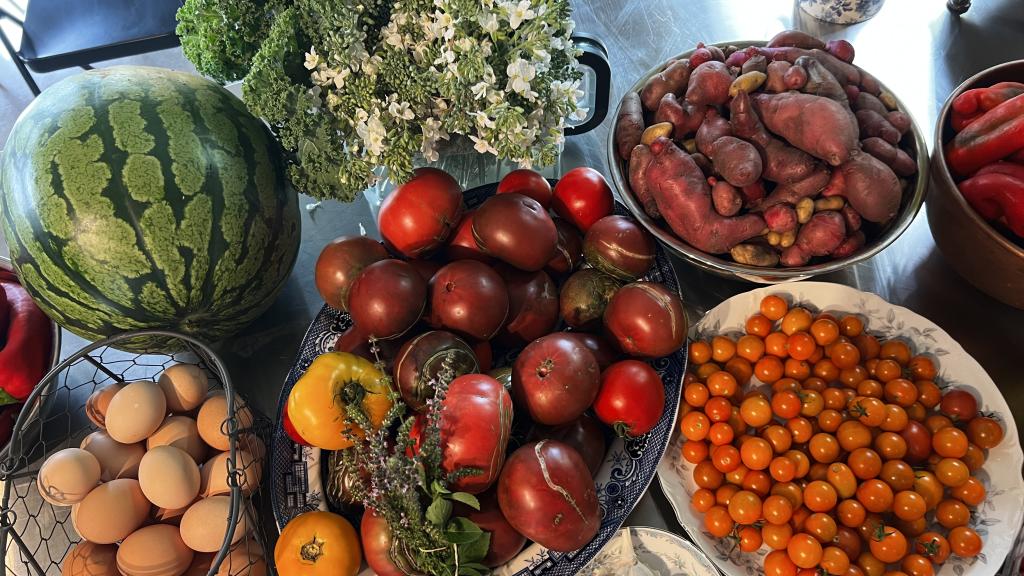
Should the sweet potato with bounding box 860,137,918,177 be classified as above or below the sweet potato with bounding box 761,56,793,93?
below

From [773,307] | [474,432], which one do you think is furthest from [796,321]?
[474,432]

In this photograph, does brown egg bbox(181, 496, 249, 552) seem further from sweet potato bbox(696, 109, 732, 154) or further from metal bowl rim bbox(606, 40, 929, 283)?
sweet potato bbox(696, 109, 732, 154)

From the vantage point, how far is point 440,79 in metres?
0.84

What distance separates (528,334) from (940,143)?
722mm

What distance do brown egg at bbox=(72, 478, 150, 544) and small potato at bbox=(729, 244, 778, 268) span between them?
3.05ft

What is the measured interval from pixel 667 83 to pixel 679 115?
0.28ft

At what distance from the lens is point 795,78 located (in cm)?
101

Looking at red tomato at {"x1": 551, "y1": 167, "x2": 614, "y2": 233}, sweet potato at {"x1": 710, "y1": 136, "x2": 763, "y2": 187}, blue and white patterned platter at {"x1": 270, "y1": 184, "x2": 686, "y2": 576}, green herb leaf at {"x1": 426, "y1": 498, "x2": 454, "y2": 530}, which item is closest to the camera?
green herb leaf at {"x1": 426, "y1": 498, "x2": 454, "y2": 530}

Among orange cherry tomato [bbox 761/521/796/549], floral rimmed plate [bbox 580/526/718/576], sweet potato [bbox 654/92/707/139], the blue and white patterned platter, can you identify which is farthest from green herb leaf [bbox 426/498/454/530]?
sweet potato [bbox 654/92/707/139]

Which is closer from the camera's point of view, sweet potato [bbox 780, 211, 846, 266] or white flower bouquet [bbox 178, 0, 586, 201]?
white flower bouquet [bbox 178, 0, 586, 201]

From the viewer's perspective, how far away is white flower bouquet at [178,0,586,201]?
2.71 ft

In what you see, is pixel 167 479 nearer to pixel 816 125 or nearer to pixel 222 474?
pixel 222 474

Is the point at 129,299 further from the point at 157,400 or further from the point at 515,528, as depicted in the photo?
the point at 515,528

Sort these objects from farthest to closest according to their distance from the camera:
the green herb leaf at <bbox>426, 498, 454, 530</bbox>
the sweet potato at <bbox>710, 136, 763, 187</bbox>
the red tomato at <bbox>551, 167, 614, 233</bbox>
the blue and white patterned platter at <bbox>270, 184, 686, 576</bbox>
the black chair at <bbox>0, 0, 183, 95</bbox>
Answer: the black chair at <bbox>0, 0, 183, 95</bbox> < the red tomato at <bbox>551, 167, 614, 233</bbox> < the sweet potato at <bbox>710, 136, 763, 187</bbox> < the blue and white patterned platter at <bbox>270, 184, 686, 576</bbox> < the green herb leaf at <bbox>426, 498, 454, 530</bbox>
